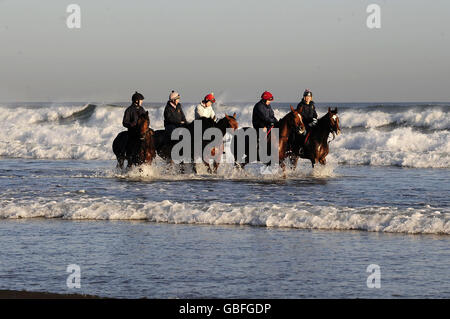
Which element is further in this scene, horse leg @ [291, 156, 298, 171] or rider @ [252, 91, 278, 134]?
horse leg @ [291, 156, 298, 171]

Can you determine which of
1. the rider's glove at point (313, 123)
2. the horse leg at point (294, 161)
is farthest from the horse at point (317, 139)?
the horse leg at point (294, 161)

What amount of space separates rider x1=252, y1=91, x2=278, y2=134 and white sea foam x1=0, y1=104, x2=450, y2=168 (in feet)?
22.4

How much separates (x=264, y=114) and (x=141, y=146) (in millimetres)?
3279

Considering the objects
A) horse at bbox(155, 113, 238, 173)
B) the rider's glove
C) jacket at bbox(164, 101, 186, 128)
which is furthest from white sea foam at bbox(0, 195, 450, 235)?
jacket at bbox(164, 101, 186, 128)

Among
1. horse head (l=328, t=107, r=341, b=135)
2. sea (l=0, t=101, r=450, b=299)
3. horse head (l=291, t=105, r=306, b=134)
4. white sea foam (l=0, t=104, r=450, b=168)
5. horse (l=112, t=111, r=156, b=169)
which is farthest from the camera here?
white sea foam (l=0, t=104, r=450, b=168)

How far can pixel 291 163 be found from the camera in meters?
21.8

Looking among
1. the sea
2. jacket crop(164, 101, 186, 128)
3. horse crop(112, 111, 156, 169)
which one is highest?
jacket crop(164, 101, 186, 128)

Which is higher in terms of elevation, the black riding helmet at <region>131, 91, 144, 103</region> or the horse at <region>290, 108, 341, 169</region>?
the black riding helmet at <region>131, 91, 144, 103</region>

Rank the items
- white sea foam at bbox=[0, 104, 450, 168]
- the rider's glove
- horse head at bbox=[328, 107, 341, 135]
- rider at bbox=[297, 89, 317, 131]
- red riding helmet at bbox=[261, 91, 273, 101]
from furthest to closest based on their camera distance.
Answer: white sea foam at bbox=[0, 104, 450, 168]
rider at bbox=[297, 89, 317, 131]
the rider's glove
red riding helmet at bbox=[261, 91, 273, 101]
horse head at bbox=[328, 107, 341, 135]

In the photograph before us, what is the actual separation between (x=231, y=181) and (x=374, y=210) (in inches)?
264

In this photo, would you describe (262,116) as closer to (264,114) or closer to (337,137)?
(264,114)

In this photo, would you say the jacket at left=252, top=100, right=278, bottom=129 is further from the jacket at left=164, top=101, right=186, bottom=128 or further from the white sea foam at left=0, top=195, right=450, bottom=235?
the white sea foam at left=0, top=195, right=450, bottom=235

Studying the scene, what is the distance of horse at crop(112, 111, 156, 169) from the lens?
66.6 ft
